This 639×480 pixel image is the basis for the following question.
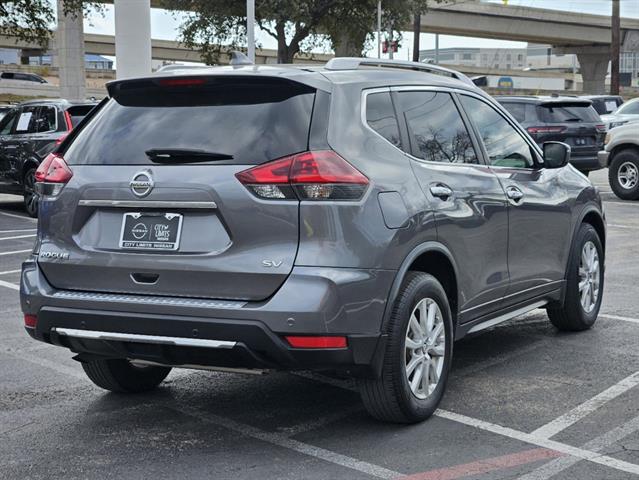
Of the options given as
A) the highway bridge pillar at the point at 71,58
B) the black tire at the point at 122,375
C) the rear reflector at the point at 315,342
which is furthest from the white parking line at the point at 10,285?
the highway bridge pillar at the point at 71,58

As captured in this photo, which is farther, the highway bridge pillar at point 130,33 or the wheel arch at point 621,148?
the highway bridge pillar at point 130,33

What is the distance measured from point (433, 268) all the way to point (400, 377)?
759 mm

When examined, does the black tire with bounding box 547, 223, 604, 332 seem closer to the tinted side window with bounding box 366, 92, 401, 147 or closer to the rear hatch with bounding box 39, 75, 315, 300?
the tinted side window with bounding box 366, 92, 401, 147

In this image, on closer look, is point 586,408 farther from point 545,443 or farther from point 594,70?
point 594,70

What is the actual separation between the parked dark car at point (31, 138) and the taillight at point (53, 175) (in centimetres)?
1099

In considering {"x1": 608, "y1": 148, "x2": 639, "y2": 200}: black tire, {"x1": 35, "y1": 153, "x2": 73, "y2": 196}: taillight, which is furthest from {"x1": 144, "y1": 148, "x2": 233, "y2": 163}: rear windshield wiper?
{"x1": 608, "y1": 148, "x2": 639, "y2": 200}: black tire

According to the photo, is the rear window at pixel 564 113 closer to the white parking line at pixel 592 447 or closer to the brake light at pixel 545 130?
the brake light at pixel 545 130

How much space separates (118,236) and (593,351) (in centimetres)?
347

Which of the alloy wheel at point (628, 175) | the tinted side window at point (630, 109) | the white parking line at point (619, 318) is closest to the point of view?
the white parking line at point (619, 318)

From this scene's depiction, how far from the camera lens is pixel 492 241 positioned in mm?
5938

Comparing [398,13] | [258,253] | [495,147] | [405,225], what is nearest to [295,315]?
[258,253]

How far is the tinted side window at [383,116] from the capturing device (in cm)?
515

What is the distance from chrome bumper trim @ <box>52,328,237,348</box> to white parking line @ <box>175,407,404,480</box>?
661 millimetres

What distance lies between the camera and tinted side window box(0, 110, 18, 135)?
16844 millimetres
